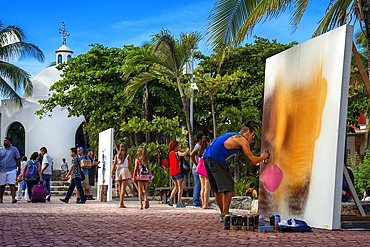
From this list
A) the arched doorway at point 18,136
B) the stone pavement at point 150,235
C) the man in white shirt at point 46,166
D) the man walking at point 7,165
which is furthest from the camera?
the arched doorway at point 18,136

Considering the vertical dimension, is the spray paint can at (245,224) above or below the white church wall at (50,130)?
below

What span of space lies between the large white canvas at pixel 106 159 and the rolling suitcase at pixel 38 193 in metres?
2.21

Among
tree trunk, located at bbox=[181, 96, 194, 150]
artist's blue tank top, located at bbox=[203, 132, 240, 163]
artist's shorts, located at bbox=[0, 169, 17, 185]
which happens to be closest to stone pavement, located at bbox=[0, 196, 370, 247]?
artist's blue tank top, located at bbox=[203, 132, 240, 163]

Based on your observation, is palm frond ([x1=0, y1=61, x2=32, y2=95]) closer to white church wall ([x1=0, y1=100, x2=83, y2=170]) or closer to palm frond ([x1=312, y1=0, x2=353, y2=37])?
white church wall ([x1=0, y1=100, x2=83, y2=170])

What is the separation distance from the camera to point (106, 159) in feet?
80.3

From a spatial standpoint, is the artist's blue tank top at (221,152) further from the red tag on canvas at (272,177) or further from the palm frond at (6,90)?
the palm frond at (6,90)

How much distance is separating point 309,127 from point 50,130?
34102 millimetres

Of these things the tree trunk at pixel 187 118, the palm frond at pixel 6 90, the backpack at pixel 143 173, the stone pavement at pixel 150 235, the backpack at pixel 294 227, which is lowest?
the stone pavement at pixel 150 235

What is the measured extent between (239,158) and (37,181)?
457 inches

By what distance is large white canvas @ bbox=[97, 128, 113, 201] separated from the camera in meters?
23.7

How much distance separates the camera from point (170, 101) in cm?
3297

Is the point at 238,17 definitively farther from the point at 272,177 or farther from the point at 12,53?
the point at 12,53

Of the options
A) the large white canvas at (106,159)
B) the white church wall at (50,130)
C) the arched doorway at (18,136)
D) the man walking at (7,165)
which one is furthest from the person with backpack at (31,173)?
the arched doorway at (18,136)

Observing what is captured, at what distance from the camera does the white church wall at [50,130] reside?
1724 inches
